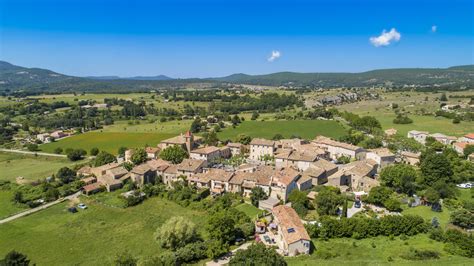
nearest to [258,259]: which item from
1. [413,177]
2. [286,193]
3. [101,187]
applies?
[286,193]

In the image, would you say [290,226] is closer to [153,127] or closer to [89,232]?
[89,232]

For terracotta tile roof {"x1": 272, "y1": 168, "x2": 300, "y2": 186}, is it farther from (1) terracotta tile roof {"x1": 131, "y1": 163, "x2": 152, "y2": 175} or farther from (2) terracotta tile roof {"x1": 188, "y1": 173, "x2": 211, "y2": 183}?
(1) terracotta tile roof {"x1": 131, "y1": 163, "x2": 152, "y2": 175}

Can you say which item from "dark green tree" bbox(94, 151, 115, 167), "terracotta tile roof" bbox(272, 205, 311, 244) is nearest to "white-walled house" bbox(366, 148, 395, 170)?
"terracotta tile roof" bbox(272, 205, 311, 244)

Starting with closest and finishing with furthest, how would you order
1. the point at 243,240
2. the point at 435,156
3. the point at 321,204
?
the point at 243,240
the point at 321,204
the point at 435,156

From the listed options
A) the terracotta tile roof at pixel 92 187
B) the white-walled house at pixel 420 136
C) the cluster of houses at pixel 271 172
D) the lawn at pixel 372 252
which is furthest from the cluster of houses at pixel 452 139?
the terracotta tile roof at pixel 92 187

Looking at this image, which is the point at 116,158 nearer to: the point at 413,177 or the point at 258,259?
the point at 258,259
